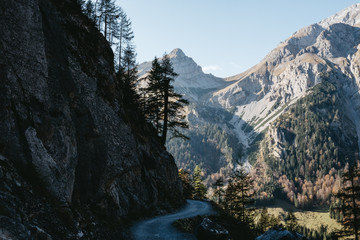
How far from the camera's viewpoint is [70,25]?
17.3 meters

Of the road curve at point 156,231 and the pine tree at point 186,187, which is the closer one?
the road curve at point 156,231

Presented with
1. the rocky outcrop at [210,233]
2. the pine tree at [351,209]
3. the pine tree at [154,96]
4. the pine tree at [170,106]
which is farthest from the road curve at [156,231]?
the pine tree at [351,209]

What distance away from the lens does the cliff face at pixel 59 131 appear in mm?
8719

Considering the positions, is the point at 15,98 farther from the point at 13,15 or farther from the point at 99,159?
the point at 99,159

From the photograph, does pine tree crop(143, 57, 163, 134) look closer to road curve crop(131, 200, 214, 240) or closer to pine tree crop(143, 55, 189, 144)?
pine tree crop(143, 55, 189, 144)

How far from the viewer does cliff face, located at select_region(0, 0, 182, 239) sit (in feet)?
28.6

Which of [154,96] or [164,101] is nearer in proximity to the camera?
[164,101]

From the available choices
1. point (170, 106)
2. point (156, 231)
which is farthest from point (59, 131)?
point (170, 106)

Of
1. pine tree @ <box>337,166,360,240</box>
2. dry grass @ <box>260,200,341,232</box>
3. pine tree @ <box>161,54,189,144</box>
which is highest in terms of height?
pine tree @ <box>161,54,189,144</box>

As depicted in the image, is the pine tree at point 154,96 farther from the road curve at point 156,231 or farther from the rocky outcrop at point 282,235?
the rocky outcrop at point 282,235

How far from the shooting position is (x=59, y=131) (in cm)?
1262

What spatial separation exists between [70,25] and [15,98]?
9360 millimetres

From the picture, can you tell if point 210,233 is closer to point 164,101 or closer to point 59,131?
point 59,131

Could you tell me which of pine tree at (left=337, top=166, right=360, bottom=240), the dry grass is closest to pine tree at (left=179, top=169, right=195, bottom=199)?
pine tree at (left=337, top=166, right=360, bottom=240)
